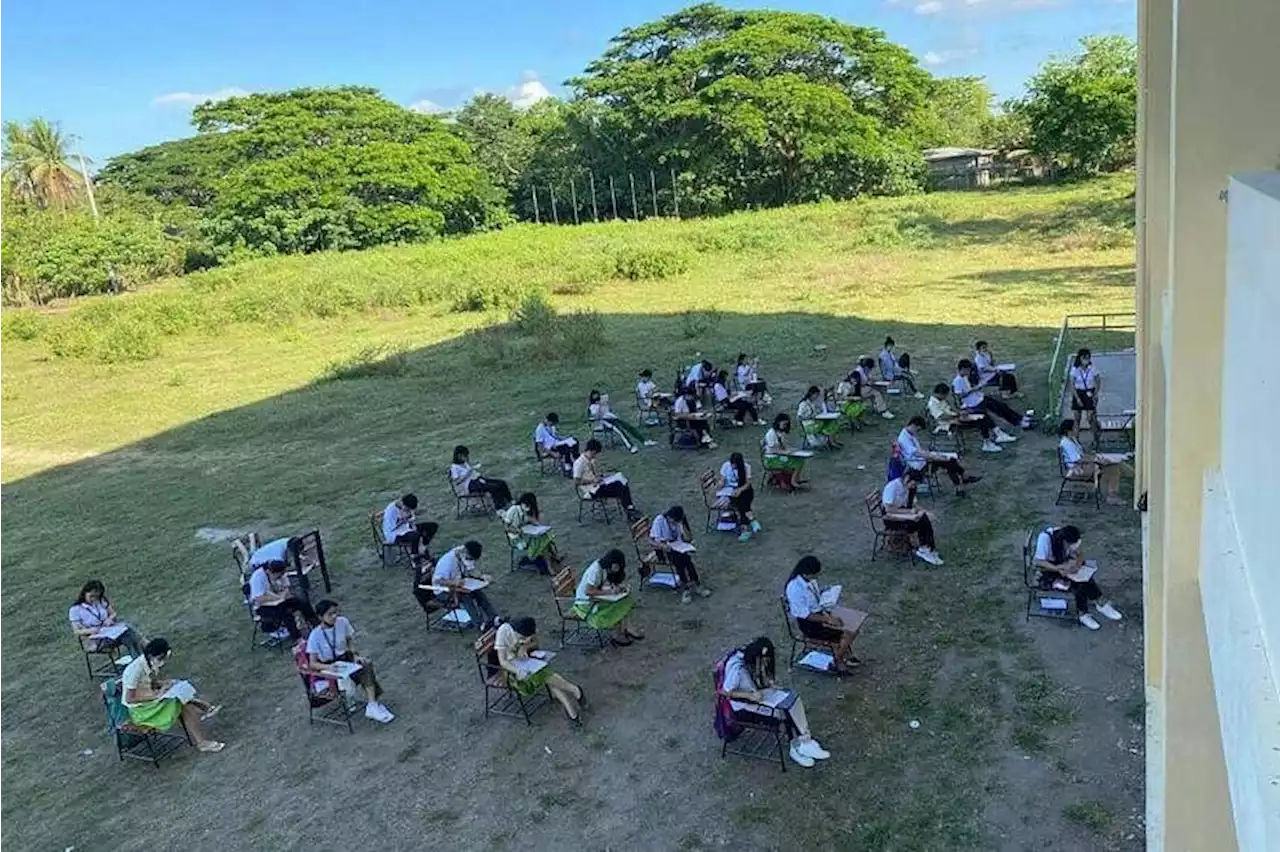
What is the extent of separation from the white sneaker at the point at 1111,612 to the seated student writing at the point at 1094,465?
245 cm

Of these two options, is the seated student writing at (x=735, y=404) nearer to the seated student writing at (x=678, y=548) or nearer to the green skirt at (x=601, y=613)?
the seated student writing at (x=678, y=548)

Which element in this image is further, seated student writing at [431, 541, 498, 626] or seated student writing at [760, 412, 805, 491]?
seated student writing at [760, 412, 805, 491]

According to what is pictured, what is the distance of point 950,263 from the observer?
28312 mm

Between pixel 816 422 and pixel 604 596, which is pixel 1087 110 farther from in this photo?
pixel 604 596

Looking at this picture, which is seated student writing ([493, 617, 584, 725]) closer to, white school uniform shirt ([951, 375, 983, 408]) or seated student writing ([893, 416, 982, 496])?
seated student writing ([893, 416, 982, 496])

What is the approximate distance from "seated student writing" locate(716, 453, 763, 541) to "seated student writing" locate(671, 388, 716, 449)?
3.09 m

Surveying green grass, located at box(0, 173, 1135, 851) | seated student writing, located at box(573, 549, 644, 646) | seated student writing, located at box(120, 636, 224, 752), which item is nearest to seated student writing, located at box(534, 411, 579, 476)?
green grass, located at box(0, 173, 1135, 851)

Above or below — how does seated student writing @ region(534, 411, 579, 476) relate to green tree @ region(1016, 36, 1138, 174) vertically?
below

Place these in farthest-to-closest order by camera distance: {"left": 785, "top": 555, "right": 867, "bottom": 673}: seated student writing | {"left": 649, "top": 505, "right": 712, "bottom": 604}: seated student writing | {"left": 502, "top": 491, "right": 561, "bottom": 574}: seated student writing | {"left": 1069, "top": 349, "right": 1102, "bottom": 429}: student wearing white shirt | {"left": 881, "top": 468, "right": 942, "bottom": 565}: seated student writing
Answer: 1. {"left": 1069, "top": 349, "right": 1102, "bottom": 429}: student wearing white shirt
2. {"left": 502, "top": 491, "right": 561, "bottom": 574}: seated student writing
3. {"left": 881, "top": 468, "right": 942, "bottom": 565}: seated student writing
4. {"left": 649, "top": 505, "right": 712, "bottom": 604}: seated student writing
5. {"left": 785, "top": 555, "right": 867, "bottom": 673}: seated student writing

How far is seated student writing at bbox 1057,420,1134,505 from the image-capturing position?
1038 cm

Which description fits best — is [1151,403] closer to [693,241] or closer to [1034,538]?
[1034,538]

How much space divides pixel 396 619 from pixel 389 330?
1926cm

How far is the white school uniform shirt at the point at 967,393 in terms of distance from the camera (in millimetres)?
12891

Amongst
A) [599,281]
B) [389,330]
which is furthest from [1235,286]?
[599,281]
